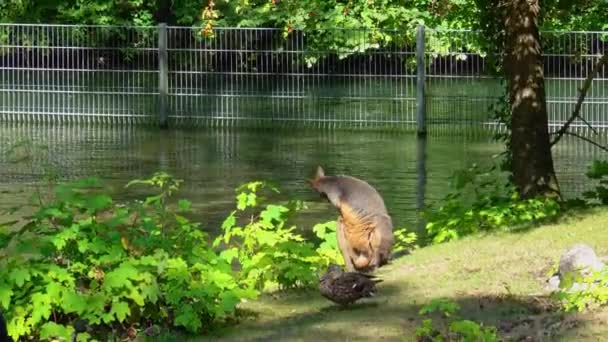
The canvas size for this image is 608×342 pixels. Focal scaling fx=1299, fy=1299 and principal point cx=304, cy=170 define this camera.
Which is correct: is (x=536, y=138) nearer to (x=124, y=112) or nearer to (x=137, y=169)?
(x=137, y=169)

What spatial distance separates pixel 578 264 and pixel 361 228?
2417mm

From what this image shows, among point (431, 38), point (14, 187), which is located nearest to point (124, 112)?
point (431, 38)

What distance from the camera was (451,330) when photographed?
7.45 meters

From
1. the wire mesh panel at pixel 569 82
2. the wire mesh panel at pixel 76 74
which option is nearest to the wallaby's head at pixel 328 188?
the wire mesh panel at pixel 569 82

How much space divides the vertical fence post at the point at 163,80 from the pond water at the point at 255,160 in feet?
1.99

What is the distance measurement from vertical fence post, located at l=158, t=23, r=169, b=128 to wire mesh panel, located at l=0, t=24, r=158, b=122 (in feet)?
1.43

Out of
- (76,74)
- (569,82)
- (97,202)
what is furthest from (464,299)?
(76,74)

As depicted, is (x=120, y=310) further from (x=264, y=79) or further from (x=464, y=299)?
(x=264, y=79)

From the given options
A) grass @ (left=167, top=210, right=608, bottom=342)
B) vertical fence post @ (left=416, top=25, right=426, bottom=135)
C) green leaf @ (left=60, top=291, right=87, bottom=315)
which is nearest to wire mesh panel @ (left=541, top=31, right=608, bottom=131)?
vertical fence post @ (left=416, top=25, right=426, bottom=135)

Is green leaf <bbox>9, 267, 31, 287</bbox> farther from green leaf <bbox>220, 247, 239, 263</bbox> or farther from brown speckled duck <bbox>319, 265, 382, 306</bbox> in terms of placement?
brown speckled duck <bbox>319, 265, 382, 306</bbox>

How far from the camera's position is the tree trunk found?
39.4 ft

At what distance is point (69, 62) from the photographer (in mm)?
27281

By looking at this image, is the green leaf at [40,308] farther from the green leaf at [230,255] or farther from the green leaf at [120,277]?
the green leaf at [230,255]

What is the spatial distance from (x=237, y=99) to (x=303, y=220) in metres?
10.9
